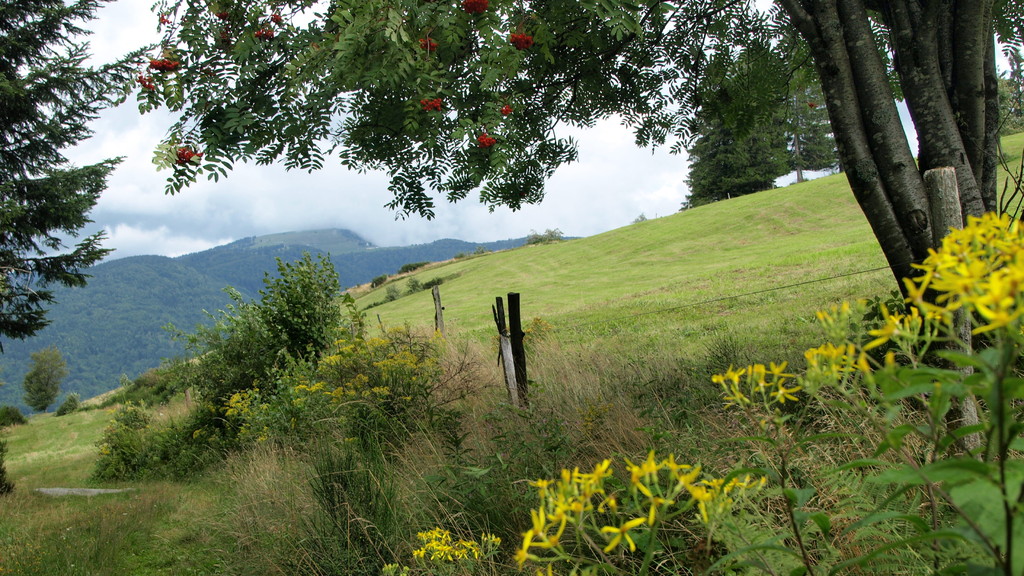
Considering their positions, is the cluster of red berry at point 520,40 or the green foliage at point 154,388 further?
the green foliage at point 154,388

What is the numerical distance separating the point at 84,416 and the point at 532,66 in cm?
3250

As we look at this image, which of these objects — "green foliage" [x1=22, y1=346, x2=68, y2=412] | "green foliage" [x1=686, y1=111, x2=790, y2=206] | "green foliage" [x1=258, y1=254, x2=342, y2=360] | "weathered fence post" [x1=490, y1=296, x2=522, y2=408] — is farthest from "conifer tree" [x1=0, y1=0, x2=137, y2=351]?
"green foliage" [x1=22, y1=346, x2=68, y2=412]

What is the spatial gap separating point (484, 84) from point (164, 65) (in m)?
1.91

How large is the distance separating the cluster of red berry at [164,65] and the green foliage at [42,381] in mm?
71846

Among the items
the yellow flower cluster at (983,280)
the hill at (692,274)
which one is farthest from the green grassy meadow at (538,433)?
the yellow flower cluster at (983,280)

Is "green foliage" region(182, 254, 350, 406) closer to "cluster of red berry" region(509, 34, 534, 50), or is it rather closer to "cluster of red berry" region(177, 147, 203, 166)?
"cluster of red berry" region(177, 147, 203, 166)

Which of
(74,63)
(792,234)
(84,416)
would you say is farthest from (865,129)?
(84,416)

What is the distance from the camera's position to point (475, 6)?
277cm

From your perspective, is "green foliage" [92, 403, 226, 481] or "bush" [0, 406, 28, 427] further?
"bush" [0, 406, 28, 427]

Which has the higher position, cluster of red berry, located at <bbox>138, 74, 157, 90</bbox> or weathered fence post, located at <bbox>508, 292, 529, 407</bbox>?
cluster of red berry, located at <bbox>138, 74, 157, 90</bbox>

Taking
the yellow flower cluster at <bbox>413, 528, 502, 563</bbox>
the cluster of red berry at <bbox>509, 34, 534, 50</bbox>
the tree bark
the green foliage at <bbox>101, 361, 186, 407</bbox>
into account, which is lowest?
the green foliage at <bbox>101, 361, 186, 407</bbox>

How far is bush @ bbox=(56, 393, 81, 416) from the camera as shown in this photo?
35.5m

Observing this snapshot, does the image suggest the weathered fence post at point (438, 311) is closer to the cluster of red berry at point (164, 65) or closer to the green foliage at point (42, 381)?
the cluster of red berry at point (164, 65)

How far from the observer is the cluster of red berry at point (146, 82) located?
3.13m
